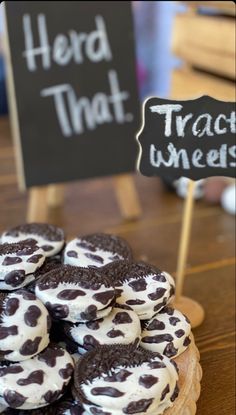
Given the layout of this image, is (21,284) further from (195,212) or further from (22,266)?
(195,212)

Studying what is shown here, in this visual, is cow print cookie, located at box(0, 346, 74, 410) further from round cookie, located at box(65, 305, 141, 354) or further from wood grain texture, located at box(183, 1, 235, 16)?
wood grain texture, located at box(183, 1, 235, 16)

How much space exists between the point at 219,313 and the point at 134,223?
475 millimetres

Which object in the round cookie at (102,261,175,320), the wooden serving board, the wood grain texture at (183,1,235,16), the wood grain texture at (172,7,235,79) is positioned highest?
the wood grain texture at (183,1,235,16)

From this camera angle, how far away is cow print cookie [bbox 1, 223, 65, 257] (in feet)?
2.86

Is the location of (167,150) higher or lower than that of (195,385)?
higher

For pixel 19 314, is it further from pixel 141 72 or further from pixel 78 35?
pixel 141 72

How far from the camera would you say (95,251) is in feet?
2.79

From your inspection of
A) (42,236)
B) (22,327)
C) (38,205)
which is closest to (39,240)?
(42,236)

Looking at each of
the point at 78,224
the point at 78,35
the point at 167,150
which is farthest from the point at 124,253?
the point at 78,35

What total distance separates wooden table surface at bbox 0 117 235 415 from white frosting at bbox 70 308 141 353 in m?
0.23

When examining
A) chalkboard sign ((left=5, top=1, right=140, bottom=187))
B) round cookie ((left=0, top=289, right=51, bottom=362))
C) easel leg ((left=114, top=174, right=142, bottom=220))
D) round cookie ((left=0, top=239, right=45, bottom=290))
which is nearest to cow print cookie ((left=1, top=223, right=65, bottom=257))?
round cookie ((left=0, top=239, right=45, bottom=290))

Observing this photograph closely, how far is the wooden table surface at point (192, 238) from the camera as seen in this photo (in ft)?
2.96

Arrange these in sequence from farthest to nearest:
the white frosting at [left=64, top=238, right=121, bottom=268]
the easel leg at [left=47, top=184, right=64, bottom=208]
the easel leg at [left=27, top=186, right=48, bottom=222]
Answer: the easel leg at [left=47, top=184, right=64, bottom=208] → the easel leg at [left=27, top=186, right=48, bottom=222] → the white frosting at [left=64, top=238, right=121, bottom=268]

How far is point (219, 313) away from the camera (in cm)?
106
